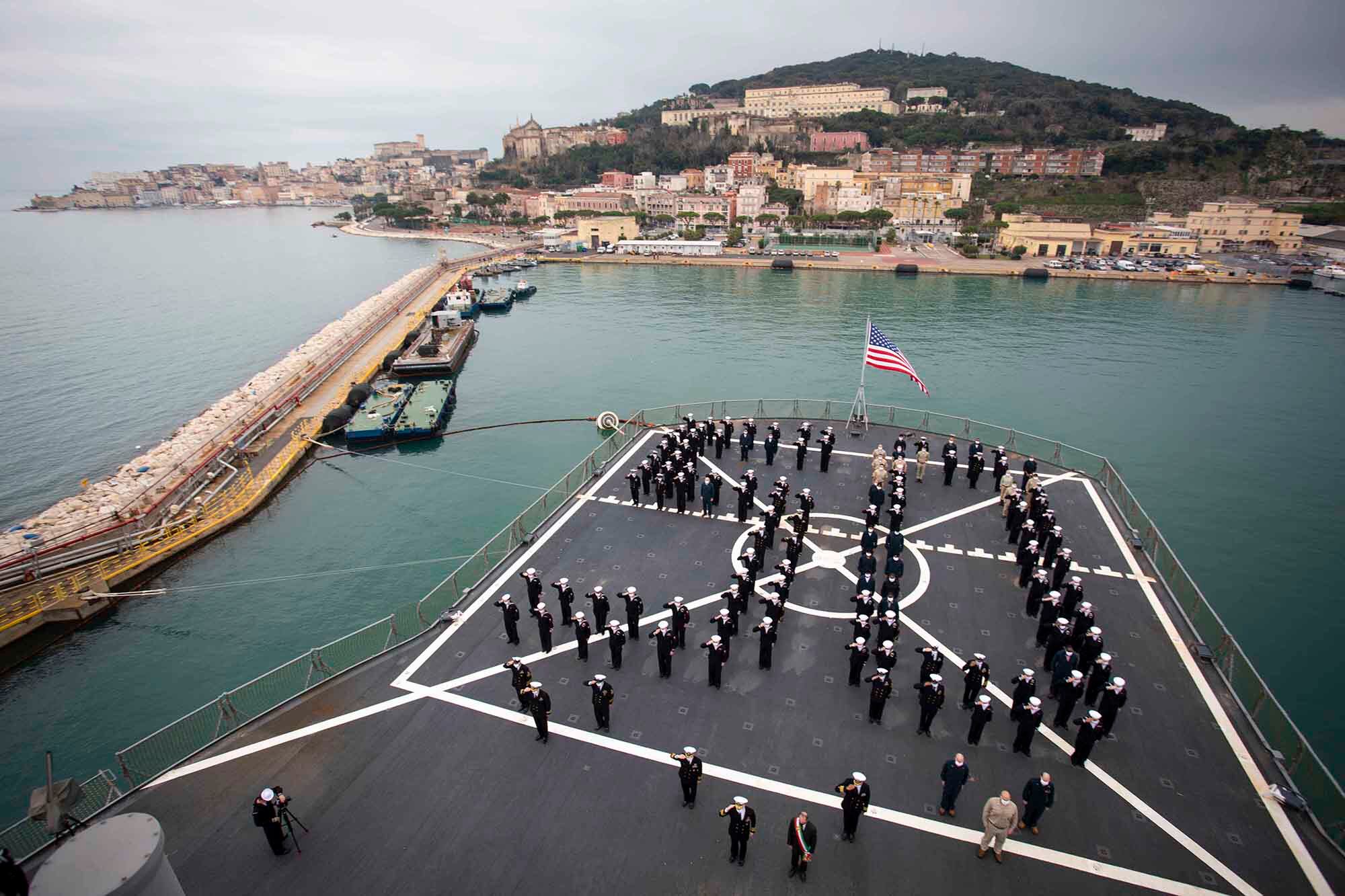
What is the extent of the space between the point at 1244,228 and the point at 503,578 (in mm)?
135470

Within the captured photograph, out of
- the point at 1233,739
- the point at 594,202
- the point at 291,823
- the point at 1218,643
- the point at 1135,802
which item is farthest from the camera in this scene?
the point at 594,202

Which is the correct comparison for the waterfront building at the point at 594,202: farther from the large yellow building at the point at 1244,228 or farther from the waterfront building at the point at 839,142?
the large yellow building at the point at 1244,228

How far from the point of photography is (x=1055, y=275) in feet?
283

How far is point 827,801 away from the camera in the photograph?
920 cm

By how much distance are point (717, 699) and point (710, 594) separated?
127 inches

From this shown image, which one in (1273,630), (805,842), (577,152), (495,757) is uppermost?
(577,152)

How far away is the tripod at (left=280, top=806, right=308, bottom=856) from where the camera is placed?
8.22m

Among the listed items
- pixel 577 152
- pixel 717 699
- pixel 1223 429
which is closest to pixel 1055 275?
pixel 1223 429

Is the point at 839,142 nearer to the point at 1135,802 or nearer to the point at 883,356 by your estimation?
the point at 883,356

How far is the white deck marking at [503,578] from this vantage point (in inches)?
470

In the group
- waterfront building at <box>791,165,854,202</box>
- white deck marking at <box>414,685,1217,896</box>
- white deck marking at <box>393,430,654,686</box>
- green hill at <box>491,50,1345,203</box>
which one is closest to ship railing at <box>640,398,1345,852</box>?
white deck marking at <box>414,685,1217,896</box>

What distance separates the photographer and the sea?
8983 millimetres

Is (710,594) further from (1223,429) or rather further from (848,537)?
(1223,429)

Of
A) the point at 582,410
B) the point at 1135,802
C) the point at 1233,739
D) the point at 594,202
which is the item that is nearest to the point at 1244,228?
the point at 594,202
